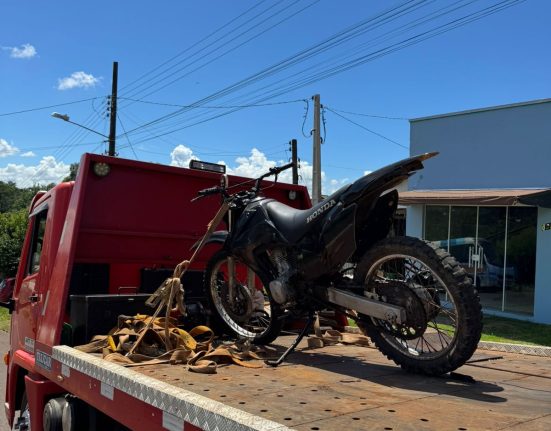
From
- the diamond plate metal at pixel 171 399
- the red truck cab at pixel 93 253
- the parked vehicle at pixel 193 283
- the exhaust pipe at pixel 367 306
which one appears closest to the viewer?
the diamond plate metal at pixel 171 399

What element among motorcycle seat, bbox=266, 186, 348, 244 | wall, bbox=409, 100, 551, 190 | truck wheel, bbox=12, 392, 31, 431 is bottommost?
truck wheel, bbox=12, 392, 31, 431

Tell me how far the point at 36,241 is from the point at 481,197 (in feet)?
36.4

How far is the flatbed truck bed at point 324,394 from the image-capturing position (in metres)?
2.32

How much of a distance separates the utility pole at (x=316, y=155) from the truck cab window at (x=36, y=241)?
13368 mm

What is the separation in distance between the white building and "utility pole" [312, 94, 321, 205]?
10.2 feet

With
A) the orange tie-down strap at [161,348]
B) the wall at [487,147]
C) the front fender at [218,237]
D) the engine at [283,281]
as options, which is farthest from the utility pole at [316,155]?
the orange tie-down strap at [161,348]

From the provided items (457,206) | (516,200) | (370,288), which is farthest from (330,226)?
(457,206)

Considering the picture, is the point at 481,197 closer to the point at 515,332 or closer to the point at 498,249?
the point at 498,249

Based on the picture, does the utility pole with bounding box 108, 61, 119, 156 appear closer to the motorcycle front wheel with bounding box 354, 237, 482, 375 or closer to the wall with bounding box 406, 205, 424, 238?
the wall with bounding box 406, 205, 424, 238

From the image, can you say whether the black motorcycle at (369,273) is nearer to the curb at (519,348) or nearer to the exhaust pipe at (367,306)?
the exhaust pipe at (367,306)

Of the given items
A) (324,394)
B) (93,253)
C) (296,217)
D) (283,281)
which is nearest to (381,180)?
(296,217)

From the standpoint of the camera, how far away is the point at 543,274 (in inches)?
530

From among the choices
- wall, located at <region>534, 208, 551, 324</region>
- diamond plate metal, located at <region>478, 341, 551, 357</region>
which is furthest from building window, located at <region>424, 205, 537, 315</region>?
diamond plate metal, located at <region>478, 341, 551, 357</region>

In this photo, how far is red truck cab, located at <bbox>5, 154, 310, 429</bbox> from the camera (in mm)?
4215
